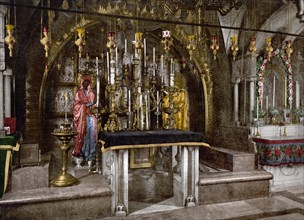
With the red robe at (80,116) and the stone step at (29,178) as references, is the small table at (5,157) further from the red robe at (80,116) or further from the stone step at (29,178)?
the red robe at (80,116)

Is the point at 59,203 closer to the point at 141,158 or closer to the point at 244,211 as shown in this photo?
the point at 141,158

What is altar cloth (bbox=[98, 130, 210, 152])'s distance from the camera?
5.52 meters

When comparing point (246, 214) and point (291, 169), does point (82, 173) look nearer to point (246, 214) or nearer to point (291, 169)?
point (246, 214)

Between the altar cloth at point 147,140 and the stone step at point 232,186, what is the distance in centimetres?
103

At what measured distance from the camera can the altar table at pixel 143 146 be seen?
559 centimetres

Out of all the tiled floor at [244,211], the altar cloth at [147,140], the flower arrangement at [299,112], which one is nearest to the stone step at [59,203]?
the tiled floor at [244,211]

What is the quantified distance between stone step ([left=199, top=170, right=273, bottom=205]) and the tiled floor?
14 centimetres

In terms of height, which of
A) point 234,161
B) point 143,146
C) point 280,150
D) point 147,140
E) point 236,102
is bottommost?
point 234,161

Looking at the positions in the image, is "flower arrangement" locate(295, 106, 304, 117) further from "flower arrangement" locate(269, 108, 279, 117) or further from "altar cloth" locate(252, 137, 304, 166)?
"altar cloth" locate(252, 137, 304, 166)

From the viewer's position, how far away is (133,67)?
30.6 ft

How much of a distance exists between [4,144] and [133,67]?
16.4ft

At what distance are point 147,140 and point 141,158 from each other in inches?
100

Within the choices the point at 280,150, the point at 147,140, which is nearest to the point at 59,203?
the point at 147,140

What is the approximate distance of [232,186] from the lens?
665 centimetres
